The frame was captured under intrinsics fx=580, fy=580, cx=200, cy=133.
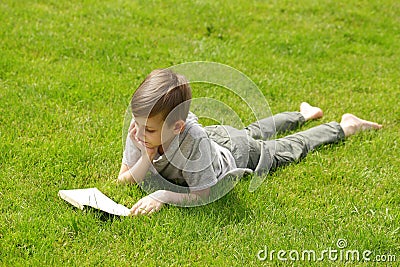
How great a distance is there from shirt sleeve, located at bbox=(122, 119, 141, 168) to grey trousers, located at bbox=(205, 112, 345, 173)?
2.04 feet

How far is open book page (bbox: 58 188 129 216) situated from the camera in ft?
10.7

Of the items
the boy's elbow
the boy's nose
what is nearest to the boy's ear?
the boy's nose

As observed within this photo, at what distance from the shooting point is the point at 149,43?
18.8 feet

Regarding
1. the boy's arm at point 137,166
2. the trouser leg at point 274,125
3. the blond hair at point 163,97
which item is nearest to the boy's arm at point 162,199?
the boy's arm at point 137,166

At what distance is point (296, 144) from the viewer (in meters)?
4.18

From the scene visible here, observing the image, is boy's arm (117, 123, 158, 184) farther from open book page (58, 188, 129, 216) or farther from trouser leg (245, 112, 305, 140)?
trouser leg (245, 112, 305, 140)

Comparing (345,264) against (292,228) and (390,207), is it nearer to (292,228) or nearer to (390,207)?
(292,228)

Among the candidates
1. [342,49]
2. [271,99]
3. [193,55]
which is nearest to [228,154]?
[271,99]

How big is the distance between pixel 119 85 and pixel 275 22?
237 centimetres

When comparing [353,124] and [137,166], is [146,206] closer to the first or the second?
[137,166]

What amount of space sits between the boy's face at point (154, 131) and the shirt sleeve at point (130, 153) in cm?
18

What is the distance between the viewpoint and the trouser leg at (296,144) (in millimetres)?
3960

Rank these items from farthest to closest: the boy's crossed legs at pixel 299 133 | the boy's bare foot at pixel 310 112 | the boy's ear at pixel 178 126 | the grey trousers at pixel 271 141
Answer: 1. the boy's bare foot at pixel 310 112
2. the boy's crossed legs at pixel 299 133
3. the grey trousers at pixel 271 141
4. the boy's ear at pixel 178 126

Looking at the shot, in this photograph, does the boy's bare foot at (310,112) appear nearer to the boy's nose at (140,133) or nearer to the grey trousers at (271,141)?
the grey trousers at (271,141)
